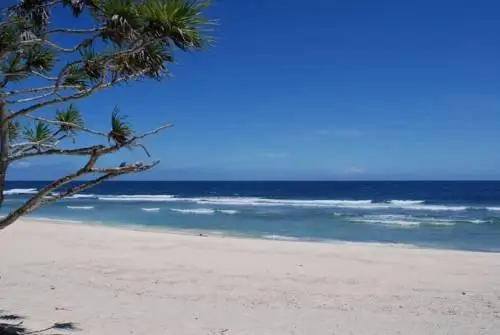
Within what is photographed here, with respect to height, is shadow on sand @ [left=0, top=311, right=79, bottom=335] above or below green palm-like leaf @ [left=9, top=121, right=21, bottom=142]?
below

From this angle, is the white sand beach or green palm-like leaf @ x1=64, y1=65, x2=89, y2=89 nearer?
green palm-like leaf @ x1=64, y1=65, x2=89, y2=89

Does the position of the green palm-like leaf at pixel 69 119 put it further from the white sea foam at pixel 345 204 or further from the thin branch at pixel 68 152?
the white sea foam at pixel 345 204

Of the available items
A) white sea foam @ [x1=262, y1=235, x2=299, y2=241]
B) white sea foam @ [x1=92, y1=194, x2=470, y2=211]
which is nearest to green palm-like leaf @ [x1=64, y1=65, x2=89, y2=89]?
white sea foam @ [x1=262, y1=235, x2=299, y2=241]

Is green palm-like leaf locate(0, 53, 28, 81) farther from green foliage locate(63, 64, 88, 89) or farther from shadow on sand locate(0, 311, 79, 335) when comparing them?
shadow on sand locate(0, 311, 79, 335)

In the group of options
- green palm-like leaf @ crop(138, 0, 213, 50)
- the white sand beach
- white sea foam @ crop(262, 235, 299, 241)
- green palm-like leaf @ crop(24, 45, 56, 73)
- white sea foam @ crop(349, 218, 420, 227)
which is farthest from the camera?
white sea foam @ crop(349, 218, 420, 227)

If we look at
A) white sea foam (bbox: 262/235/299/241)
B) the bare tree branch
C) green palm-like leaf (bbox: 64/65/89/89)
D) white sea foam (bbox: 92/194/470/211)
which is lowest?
white sea foam (bbox: 262/235/299/241)

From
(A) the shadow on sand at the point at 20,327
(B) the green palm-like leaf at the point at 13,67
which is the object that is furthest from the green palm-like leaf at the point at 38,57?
(A) the shadow on sand at the point at 20,327

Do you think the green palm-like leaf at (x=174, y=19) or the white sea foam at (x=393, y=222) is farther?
the white sea foam at (x=393, y=222)

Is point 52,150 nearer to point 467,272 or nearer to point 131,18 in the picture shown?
point 131,18

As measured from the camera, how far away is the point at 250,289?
8242mm

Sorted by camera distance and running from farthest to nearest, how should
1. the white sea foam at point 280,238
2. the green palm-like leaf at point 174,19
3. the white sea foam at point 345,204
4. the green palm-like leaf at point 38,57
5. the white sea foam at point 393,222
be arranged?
1. the white sea foam at point 345,204
2. the white sea foam at point 393,222
3. the white sea foam at point 280,238
4. the green palm-like leaf at point 38,57
5. the green palm-like leaf at point 174,19

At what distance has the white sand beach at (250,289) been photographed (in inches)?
239

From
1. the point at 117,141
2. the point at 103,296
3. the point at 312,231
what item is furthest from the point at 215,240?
the point at 117,141

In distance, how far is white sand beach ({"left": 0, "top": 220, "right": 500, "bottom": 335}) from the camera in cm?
606
